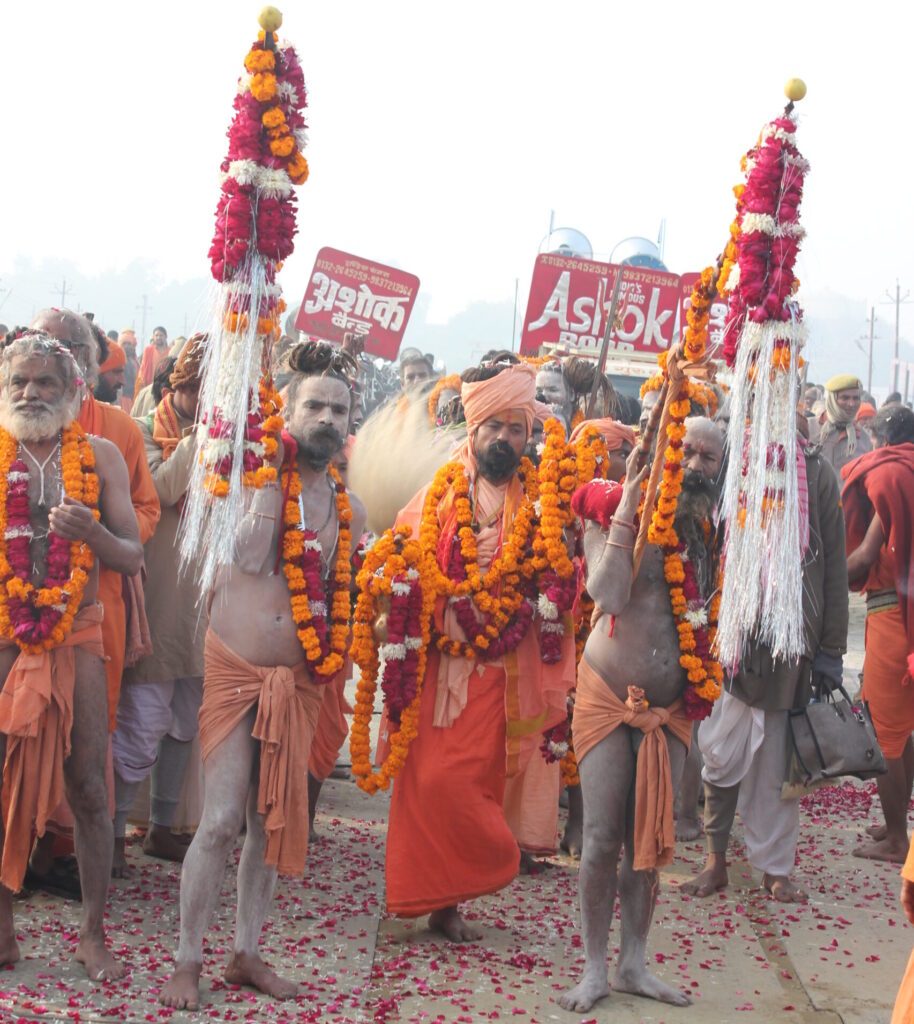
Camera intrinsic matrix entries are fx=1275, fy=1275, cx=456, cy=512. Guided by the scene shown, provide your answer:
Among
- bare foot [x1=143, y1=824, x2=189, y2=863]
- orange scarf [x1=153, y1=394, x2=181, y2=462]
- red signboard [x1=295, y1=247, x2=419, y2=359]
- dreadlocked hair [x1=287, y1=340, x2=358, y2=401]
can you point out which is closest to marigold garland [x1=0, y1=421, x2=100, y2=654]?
dreadlocked hair [x1=287, y1=340, x2=358, y2=401]

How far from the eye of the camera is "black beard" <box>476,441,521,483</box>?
524 centimetres

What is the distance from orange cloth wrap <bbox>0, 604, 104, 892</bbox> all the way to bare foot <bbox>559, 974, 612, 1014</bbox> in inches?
73.5

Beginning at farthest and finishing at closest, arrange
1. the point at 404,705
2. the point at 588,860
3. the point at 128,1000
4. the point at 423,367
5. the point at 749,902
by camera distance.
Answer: the point at 423,367, the point at 749,902, the point at 404,705, the point at 588,860, the point at 128,1000

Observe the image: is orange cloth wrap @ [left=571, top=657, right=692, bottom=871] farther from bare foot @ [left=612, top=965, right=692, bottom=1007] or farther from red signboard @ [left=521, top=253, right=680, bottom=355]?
red signboard @ [left=521, top=253, right=680, bottom=355]

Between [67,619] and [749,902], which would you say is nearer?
[67,619]

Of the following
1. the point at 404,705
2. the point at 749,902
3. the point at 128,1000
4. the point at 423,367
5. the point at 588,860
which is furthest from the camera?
the point at 423,367

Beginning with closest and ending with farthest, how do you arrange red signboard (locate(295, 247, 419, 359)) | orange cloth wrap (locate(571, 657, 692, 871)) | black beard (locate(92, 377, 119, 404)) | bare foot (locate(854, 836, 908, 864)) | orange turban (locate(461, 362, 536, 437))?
orange cloth wrap (locate(571, 657, 692, 871)) → orange turban (locate(461, 362, 536, 437)) → bare foot (locate(854, 836, 908, 864)) → black beard (locate(92, 377, 119, 404)) → red signboard (locate(295, 247, 419, 359))

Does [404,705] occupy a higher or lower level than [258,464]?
lower

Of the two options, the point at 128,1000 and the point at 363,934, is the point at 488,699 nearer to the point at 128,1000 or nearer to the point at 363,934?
the point at 363,934

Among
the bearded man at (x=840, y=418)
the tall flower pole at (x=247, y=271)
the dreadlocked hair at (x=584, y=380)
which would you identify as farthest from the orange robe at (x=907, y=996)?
the bearded man at (x=840, y=418)

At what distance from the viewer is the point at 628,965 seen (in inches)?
177

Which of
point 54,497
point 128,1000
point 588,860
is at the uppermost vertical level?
point 54,497

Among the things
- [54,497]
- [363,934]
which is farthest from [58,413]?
[363,934]

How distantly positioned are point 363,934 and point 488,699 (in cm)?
103
